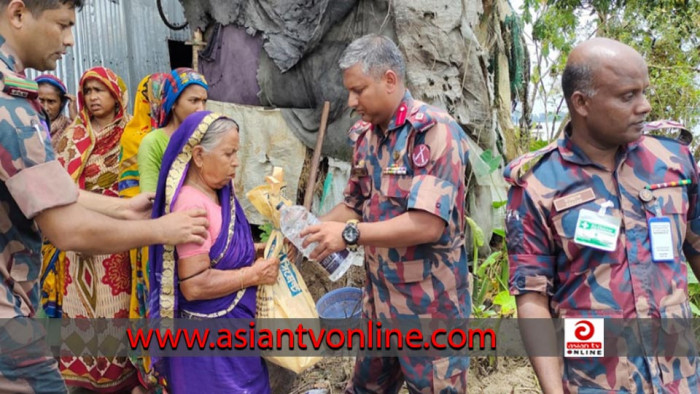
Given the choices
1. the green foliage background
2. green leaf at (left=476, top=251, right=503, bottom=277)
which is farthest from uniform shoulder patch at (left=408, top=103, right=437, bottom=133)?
the green foliage background

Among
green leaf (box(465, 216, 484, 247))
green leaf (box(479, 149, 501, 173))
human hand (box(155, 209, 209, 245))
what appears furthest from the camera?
green leaf (box(479, 149, 501, 173))

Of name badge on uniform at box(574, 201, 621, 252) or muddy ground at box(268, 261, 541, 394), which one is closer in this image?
name badge on uniform at box(574, 201, 621, 252)

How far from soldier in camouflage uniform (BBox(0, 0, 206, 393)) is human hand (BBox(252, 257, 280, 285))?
34.9 inches

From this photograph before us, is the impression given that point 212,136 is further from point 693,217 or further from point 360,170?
point 693,217

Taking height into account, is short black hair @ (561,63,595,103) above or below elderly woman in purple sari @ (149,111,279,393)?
Result: above

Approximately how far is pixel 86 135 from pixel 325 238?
2145 mm

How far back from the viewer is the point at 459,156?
269cm

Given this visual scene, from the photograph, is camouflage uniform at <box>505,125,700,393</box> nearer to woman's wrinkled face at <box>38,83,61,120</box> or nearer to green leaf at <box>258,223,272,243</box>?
green leaf at <box>258,223,272,243</box>

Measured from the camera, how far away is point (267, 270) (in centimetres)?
279

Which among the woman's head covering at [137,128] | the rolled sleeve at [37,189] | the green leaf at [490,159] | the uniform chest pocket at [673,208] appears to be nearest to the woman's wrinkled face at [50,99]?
the woman's head covering at [137,128]

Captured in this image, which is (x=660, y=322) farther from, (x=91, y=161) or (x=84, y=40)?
(x=84, y=40)

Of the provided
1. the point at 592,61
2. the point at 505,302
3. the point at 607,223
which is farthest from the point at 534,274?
the point at 505,302

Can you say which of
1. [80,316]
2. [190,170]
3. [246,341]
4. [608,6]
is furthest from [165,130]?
[608,6]

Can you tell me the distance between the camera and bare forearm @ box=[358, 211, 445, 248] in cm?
257
